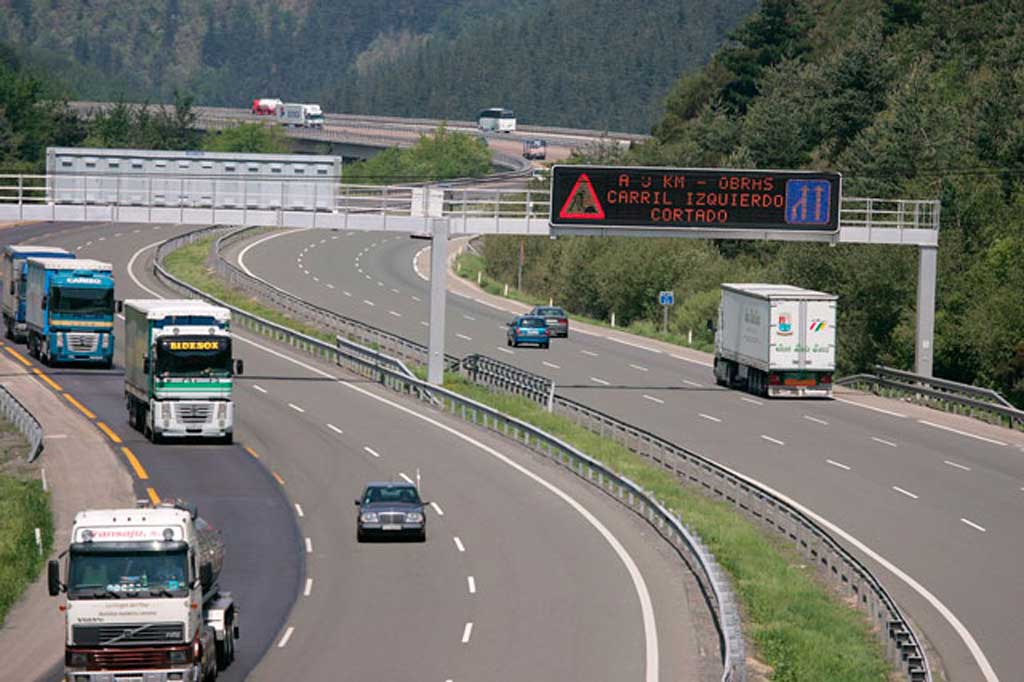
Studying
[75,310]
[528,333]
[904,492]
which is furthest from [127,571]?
[528,333]

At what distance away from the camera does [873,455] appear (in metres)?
54.6

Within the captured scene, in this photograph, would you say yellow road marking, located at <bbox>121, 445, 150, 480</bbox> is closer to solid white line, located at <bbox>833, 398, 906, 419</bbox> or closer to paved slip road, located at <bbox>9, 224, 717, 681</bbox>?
paved slip road, located at <bbox>9, 224, 717, 681</bbox>

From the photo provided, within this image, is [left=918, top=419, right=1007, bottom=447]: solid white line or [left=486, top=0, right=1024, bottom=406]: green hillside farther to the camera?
[left=486, top=0, right=1024, bottom=406]: green hillside

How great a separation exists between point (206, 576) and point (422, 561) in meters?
12.0

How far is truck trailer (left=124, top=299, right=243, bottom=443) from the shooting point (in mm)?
51594

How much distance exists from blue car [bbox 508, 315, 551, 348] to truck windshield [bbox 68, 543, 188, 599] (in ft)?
192

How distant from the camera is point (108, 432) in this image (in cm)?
5566

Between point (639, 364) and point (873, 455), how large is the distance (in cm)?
2616

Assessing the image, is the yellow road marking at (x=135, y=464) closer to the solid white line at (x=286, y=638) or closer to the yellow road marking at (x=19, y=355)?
the solid white line at (x=286, y=638)

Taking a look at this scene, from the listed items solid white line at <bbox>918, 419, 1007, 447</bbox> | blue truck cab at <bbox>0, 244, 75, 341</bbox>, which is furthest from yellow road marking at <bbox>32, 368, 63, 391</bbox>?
solid white line at <bbox>918, 419, 1007, 447</bbox>

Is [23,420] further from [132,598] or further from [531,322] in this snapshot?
[531,322]

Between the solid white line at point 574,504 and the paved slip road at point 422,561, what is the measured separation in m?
0.14

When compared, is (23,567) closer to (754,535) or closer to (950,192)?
(754,535)

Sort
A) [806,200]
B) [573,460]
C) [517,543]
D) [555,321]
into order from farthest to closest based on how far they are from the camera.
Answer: [555,321] → [806,200] → [573,460] → [517,543]
